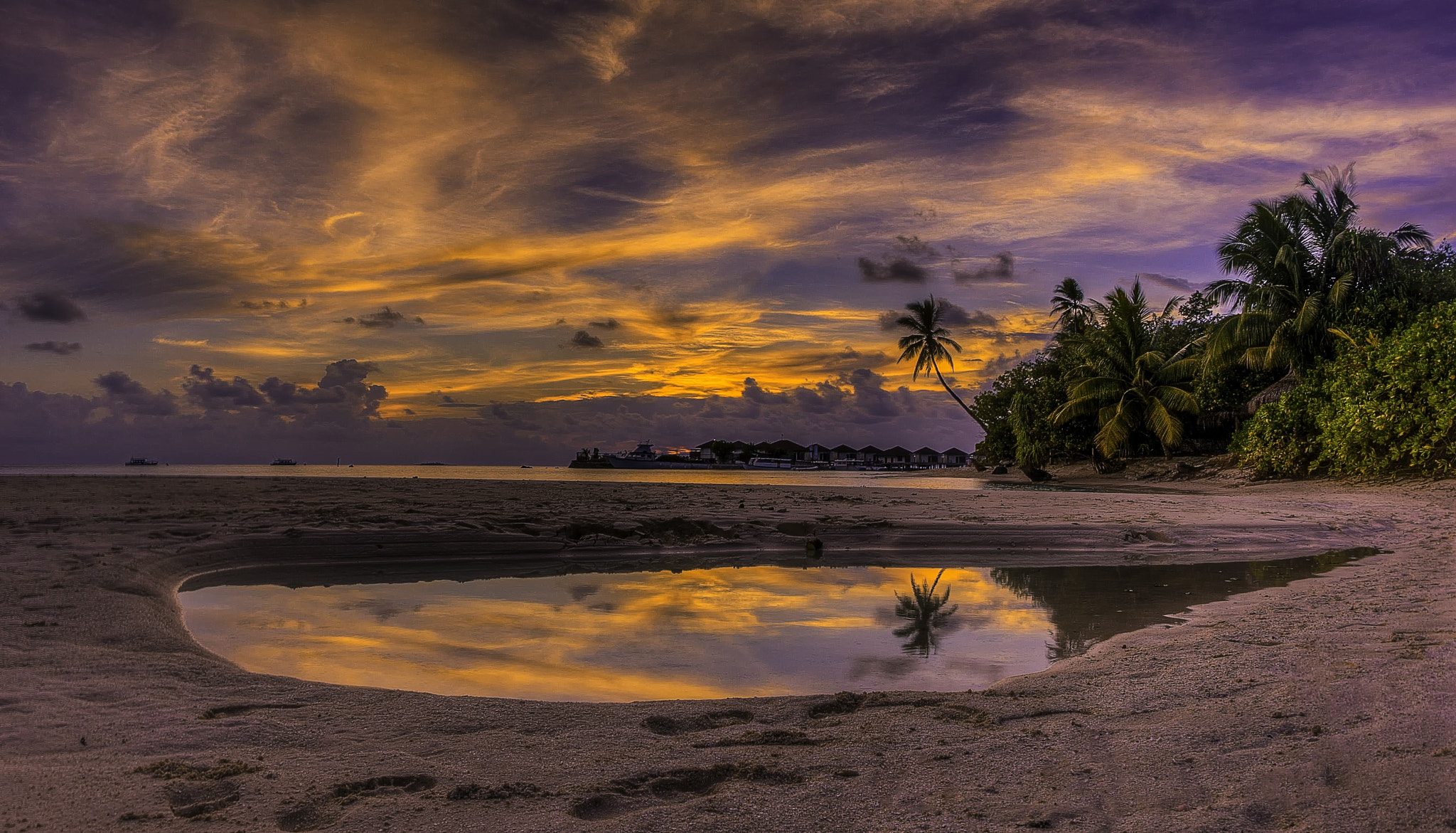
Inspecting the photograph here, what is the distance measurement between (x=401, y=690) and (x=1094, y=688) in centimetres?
351

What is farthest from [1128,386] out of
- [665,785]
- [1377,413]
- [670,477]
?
[665,785]

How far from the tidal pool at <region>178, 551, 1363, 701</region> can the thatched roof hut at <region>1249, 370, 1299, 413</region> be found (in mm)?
19355

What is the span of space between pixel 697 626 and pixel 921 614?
194 cm

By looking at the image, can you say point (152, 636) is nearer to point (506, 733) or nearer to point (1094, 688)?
point (506, 733)

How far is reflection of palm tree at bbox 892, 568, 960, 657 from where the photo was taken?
532 cm

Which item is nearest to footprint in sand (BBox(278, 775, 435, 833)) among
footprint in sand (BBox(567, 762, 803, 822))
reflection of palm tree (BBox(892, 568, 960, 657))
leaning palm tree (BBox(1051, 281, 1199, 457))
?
footprint in sand (BBox(567, 762, 803, 822))

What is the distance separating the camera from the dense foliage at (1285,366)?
18.0m

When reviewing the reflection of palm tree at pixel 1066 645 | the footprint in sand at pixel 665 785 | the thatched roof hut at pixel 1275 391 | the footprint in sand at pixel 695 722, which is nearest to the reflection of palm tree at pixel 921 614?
the reflection of palm tree at pixel 1066 645

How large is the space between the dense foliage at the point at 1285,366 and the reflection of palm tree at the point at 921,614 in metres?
16.0

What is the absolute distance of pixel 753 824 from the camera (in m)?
2.32

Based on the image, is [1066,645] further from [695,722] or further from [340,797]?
[340,797]

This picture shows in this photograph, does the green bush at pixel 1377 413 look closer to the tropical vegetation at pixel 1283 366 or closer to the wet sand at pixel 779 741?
the tropical vegetation at pixel 1283 366

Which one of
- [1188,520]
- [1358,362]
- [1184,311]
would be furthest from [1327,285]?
[1188,520]

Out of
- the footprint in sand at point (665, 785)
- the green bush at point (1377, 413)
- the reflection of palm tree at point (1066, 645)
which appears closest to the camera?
the footprint in sand at point (665, 785)
